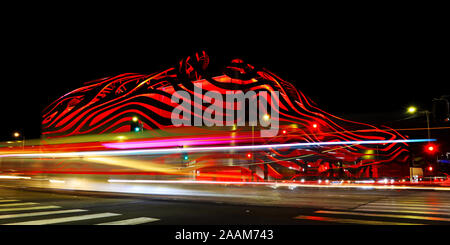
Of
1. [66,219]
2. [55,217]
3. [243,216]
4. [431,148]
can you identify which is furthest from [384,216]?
[431,148]

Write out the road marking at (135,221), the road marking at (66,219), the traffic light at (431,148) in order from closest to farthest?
the road marking at (66,219) < the road marking at (135,221) < the traffic light at (431,148)

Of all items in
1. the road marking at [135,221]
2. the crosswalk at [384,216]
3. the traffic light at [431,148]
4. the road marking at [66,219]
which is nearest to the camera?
the road marking at [66,219]

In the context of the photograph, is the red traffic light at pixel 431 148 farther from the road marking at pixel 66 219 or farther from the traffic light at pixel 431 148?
the road marking at pixel 66 219

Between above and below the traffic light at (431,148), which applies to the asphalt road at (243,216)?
below

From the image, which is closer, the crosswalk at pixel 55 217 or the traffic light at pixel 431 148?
the crosswalk at pixel 55 217

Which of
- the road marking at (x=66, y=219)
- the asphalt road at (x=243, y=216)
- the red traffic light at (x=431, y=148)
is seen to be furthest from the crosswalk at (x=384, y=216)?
the red traffic light at (x=431, y=148)

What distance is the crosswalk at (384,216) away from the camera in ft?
31.0

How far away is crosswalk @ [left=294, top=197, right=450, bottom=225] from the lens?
31.0ft
